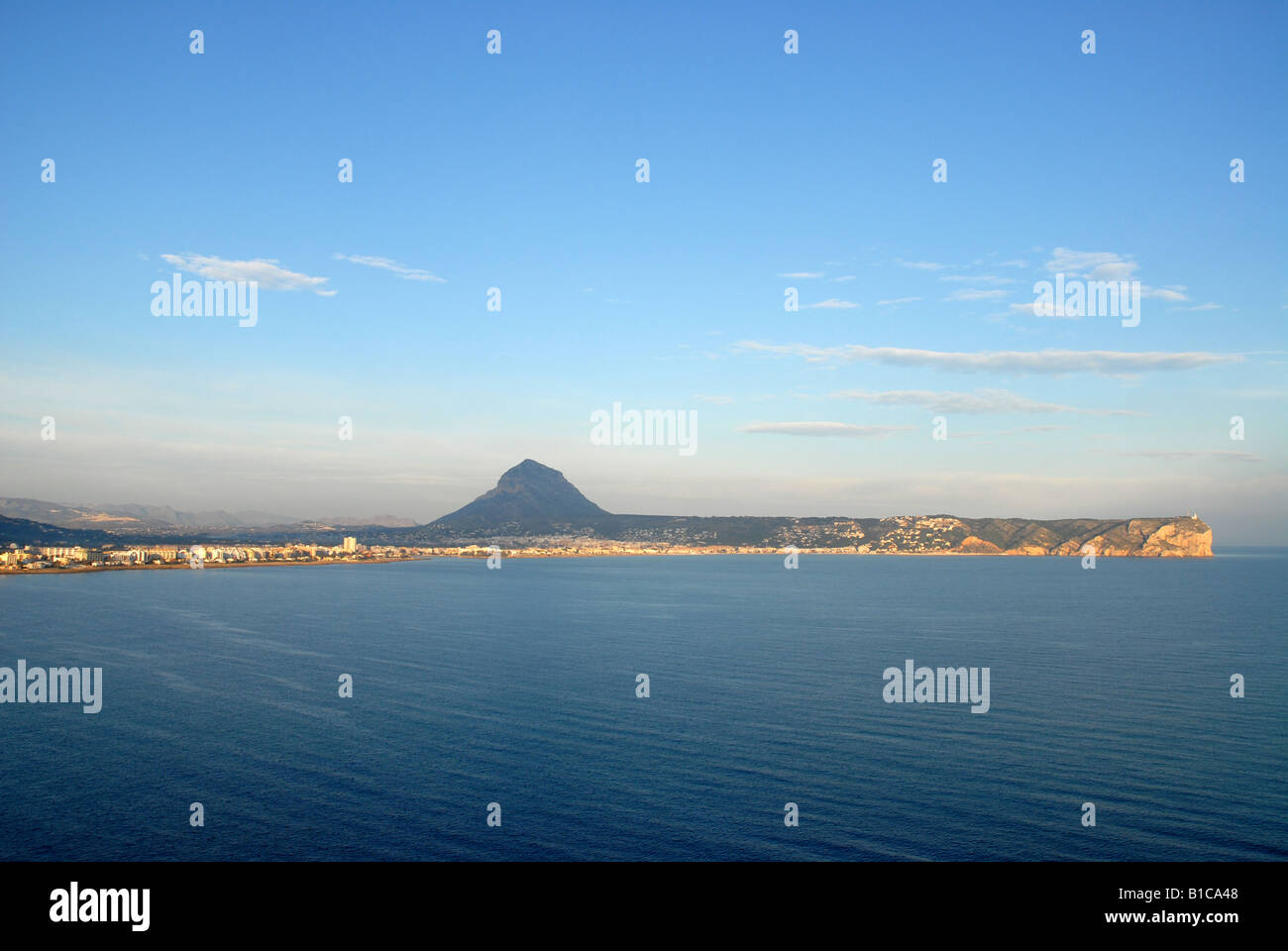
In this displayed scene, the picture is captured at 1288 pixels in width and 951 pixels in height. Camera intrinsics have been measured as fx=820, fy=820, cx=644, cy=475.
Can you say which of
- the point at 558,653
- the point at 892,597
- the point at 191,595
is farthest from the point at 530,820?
the point at 191,595

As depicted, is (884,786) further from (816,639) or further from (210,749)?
(816,639)

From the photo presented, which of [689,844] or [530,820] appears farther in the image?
[530,820]
